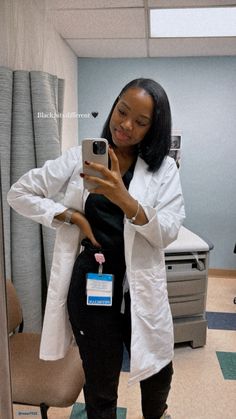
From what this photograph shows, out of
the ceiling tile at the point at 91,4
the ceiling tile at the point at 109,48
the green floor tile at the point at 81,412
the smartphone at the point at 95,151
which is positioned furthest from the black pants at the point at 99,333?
the ceiling tile at the point at 109,48

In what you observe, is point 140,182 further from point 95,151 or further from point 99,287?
point 99,287

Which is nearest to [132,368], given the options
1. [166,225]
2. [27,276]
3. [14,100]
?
[166,225]

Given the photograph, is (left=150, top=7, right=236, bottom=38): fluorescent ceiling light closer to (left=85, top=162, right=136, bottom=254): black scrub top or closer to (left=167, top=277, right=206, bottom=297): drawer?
(left=85, top=162, right=136, bottom=254): black scrub top

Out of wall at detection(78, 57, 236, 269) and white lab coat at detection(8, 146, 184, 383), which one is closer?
white lab coat at detection(8, 146, 184, 383)

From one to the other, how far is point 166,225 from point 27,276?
2.79ft

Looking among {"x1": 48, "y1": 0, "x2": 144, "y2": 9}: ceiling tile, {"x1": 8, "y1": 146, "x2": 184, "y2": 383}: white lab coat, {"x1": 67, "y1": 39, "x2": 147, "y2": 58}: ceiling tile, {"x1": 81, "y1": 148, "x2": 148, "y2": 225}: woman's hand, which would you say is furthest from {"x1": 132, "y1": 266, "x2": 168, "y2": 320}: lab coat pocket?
{"x1": 67, "y1": 39, "x2": 147, "y2": 58}: ceiling tile

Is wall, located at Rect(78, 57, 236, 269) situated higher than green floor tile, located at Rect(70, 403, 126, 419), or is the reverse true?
wall, located at Rect(78, 57, 236, 269)

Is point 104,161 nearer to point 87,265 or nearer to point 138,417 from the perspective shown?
point 87,265

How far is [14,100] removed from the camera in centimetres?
129

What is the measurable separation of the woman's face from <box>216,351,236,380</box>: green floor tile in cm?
141

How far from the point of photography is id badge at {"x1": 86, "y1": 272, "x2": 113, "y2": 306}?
0.88m

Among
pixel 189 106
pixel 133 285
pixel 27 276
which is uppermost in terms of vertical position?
pixel 189 106

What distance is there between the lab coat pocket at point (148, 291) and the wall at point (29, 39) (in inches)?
38.5

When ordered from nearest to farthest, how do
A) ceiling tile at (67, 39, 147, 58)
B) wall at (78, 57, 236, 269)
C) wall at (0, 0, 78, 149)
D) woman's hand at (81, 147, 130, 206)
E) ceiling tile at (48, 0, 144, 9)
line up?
woman's hand at (81, 147, 130, 206) < wall at (0, 0, 78, 149) < ceiling tile at (48, 0, 144, 9) < ceiling tile at (67, 39, 147, 58) < wall at (78, 57, 236, 269)
